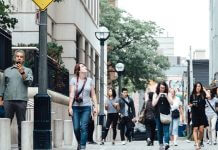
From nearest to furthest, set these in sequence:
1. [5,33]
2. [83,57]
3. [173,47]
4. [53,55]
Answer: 1. [5,33]
2. [53,55]
3. [83,57]
4. [173,47]

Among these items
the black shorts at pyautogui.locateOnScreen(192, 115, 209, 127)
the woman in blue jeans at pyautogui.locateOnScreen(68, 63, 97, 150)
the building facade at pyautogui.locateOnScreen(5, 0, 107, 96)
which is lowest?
the black shorts at pyautogui.locateOnScreen(192, 115, 209, 127)

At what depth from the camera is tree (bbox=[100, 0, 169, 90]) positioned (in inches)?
2601

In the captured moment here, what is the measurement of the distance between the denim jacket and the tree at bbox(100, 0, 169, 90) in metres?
51.9

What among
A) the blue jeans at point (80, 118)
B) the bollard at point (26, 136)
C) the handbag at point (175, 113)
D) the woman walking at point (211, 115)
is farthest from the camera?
the handbag at point (175, 113)

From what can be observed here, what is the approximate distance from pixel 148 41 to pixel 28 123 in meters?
55.1

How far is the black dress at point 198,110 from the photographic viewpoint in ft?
57.2

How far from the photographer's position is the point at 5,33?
1648 cm

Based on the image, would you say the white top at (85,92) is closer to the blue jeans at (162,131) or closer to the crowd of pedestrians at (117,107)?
the crowd of pedestrians at (117,107)

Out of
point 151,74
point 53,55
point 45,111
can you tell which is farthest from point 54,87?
point 151,74

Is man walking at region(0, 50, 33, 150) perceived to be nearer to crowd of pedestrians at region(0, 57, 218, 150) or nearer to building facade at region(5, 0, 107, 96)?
crowd of pedestrians at region(0, 57, 218, 150)

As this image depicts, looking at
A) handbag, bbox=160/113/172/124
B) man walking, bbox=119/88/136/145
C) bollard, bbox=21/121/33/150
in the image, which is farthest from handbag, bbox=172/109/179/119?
bollard, bbox=21/121/33/150

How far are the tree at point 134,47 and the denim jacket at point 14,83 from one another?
2044 inches

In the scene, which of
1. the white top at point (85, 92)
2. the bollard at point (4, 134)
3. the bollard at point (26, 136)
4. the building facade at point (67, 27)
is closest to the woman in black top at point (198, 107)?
the white top at point (85, 92)

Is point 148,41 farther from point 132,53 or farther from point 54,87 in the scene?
point 54,87
